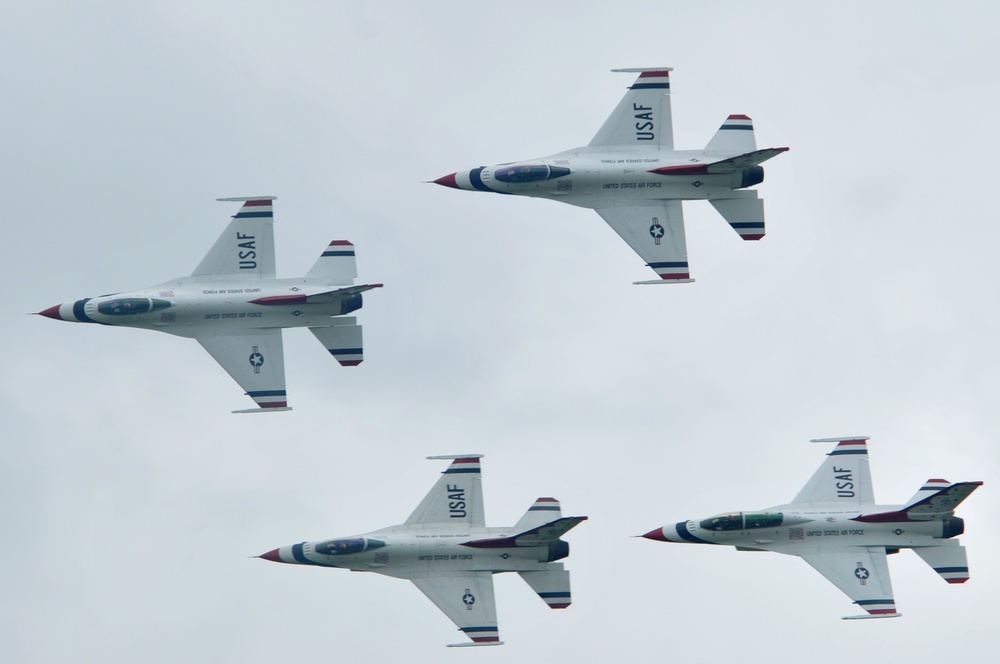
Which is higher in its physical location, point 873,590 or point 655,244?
point 655,244

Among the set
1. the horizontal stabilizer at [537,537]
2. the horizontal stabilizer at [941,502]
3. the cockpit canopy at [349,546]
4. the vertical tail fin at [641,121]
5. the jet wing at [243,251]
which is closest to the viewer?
the horizontal stabilizer at [537,537]

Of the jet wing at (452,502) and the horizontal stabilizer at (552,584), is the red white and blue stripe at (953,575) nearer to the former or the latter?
the horizontal stabilizer at (552,584)

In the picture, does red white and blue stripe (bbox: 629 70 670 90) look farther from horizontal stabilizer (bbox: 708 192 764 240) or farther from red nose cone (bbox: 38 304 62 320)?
red nose cone (bbox: 38 304 62 320)

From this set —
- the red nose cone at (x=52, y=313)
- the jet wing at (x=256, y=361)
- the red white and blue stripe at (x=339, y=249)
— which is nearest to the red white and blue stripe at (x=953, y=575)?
the red white and blue stripe at (x=339, y=249)

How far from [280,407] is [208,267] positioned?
18.3 feet

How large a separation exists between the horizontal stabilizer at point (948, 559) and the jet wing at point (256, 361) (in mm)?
23229

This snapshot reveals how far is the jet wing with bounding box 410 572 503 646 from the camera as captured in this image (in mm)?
78750

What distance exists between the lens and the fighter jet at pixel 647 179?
79.6 metres

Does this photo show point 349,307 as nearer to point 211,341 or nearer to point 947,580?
point 211,341

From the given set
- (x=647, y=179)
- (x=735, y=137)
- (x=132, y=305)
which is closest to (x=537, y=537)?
(x=647, y=179)

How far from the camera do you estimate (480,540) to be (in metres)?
78.7

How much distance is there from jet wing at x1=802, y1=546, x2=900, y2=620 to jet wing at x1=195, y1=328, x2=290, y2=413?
19.6 meters

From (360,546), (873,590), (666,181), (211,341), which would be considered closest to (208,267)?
(211,341)

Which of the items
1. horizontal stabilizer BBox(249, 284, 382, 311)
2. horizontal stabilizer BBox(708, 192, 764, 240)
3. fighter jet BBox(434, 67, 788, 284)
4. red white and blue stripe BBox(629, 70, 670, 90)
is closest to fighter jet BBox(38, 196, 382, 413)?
horizontal stabilizer BBox(249, 284, 382, 311)
